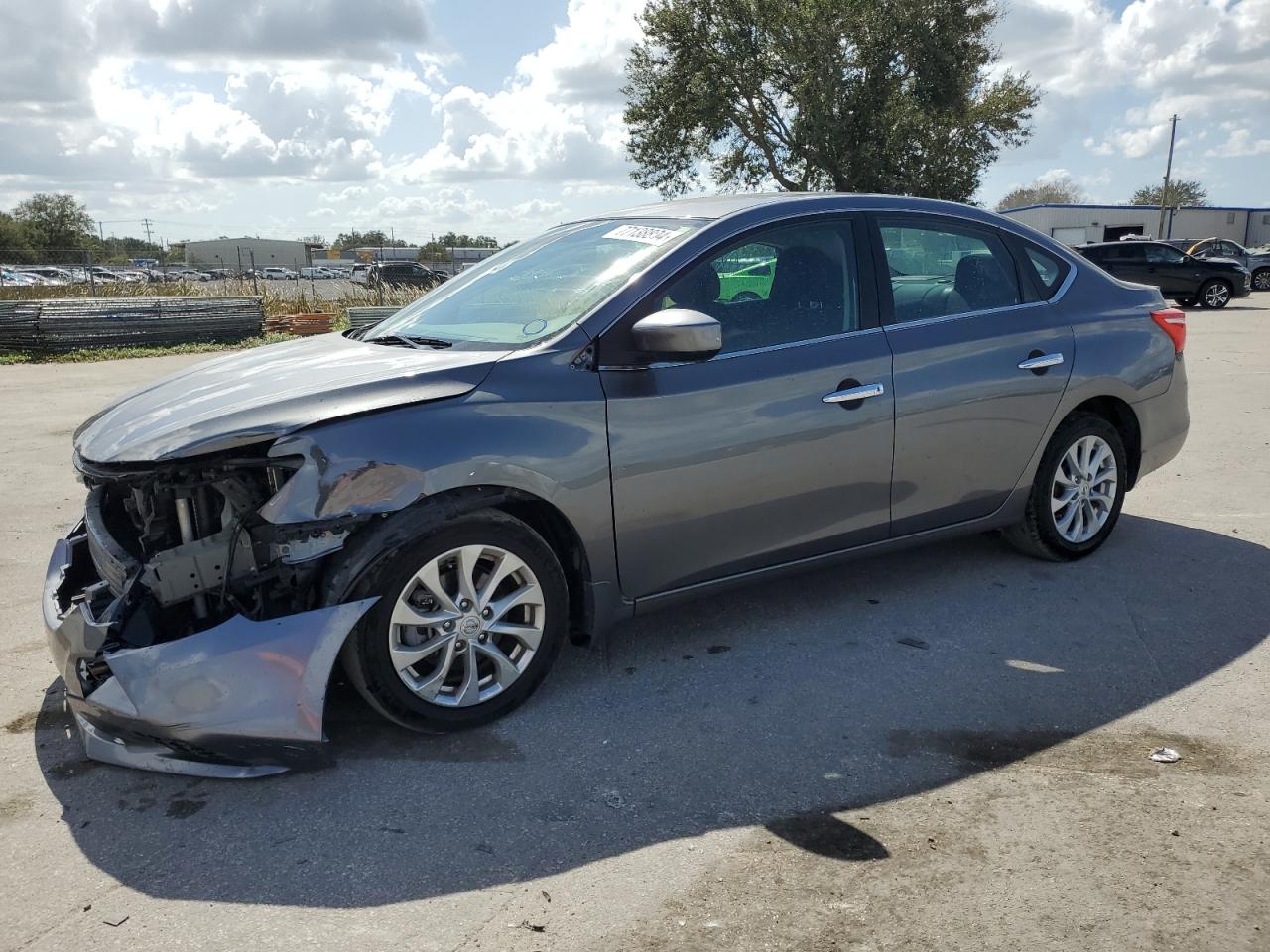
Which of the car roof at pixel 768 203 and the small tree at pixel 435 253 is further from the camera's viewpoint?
the small tree at pixel 435 253

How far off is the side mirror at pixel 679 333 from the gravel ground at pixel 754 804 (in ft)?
4.19

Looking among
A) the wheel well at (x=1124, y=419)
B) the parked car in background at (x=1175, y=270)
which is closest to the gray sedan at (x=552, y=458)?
the wheel well at (x=1124, y=419)

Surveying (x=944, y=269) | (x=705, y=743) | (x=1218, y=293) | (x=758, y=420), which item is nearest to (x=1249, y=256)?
(x=1218, y=293)

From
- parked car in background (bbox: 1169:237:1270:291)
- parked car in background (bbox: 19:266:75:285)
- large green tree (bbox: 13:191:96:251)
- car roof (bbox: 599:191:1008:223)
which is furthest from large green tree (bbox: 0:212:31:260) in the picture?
car roof (bbox: 599:191:1008:223)

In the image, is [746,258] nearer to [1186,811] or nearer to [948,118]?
[1186,811]

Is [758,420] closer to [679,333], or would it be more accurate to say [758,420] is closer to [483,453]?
[679,333]

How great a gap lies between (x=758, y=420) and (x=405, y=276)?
93.9ft

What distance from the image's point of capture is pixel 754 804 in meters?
3.08

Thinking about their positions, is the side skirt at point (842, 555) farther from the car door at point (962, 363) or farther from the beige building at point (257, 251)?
the beige building at point (257, 251)

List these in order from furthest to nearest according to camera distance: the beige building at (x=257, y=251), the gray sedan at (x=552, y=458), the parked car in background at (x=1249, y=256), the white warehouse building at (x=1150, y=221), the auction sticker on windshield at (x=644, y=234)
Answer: the beige building at (x=257, y=251) < the white warehouse building at (x=1150, y=221) < the parked car in background at (x=1249, y=256) < the auction sticker on windshield at (x=644, y=234) < the gray sedan at (x=552, y=458)

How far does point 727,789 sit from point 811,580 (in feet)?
6.55

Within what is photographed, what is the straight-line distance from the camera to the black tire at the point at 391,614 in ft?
10.7

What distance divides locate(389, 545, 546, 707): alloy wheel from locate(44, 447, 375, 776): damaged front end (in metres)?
0.25

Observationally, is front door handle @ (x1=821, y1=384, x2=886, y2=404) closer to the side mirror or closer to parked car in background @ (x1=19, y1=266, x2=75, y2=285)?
the side mirror
